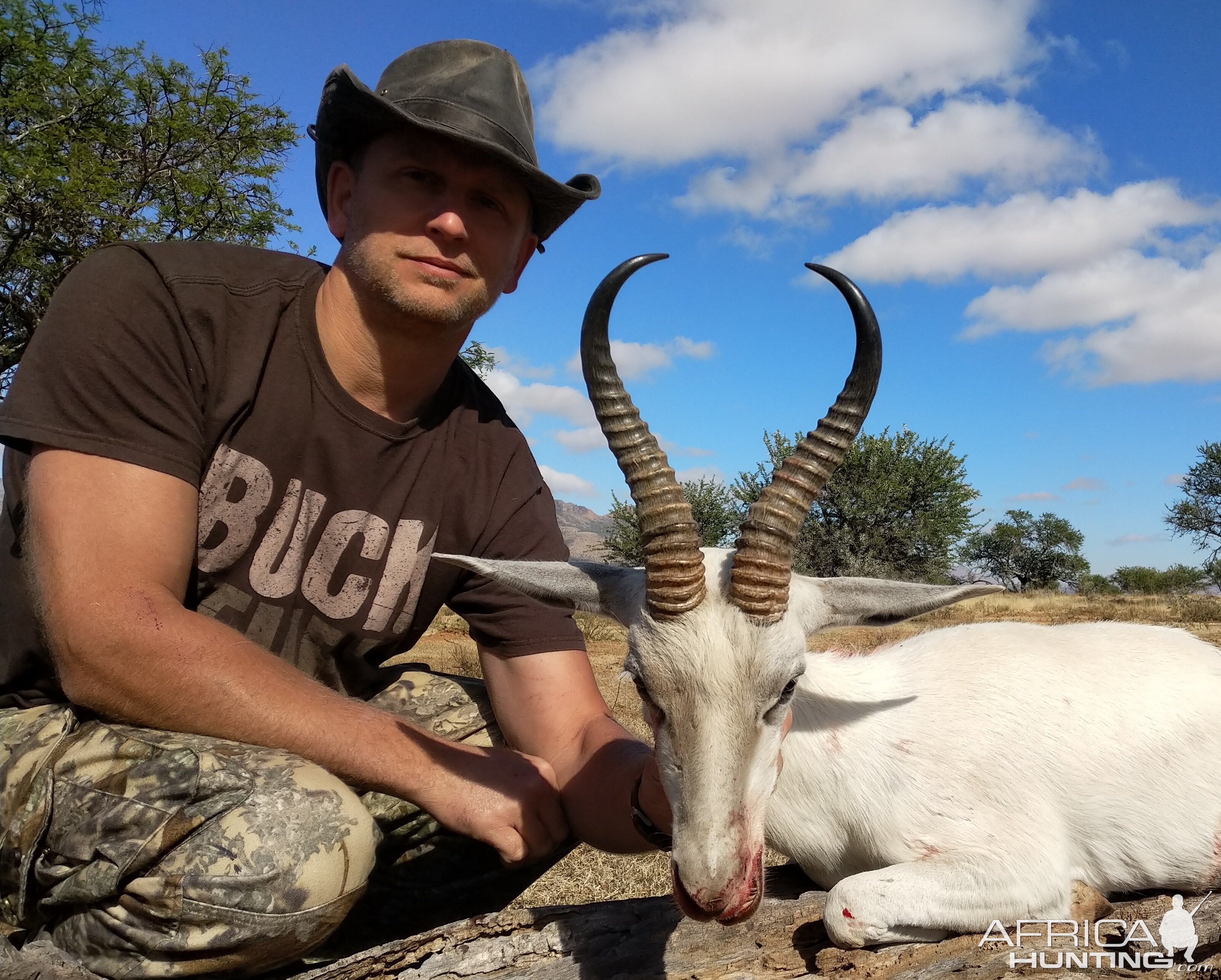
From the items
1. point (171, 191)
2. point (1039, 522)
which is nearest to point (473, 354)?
point (171, 191)

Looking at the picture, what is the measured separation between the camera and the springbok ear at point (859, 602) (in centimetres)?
334

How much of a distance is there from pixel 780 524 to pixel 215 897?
7.23 feet

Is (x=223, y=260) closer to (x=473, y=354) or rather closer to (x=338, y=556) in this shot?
(x=338, y=556)

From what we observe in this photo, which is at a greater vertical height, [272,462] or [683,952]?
[272,462]

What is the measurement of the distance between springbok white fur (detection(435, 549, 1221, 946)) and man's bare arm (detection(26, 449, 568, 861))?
0.77 meters

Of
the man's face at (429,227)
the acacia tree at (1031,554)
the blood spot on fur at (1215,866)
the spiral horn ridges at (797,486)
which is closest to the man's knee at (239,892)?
the spiral horn ridges at (797,486)

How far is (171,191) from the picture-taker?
2005cm

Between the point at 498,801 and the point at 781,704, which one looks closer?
the point at 781,704

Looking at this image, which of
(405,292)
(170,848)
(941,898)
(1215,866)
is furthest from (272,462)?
(1215,866)

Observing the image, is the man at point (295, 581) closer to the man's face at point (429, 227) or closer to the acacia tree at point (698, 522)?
the man's face at point (429, 227)

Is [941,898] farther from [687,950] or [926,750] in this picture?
[687,950]

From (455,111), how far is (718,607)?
240 cm

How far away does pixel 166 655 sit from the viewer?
10.2 ft

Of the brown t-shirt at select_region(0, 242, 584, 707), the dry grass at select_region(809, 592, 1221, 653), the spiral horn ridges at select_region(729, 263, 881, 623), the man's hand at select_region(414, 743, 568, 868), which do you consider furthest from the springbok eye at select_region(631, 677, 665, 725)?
the dry grass at select_region(809, 592, 1221, 653)
